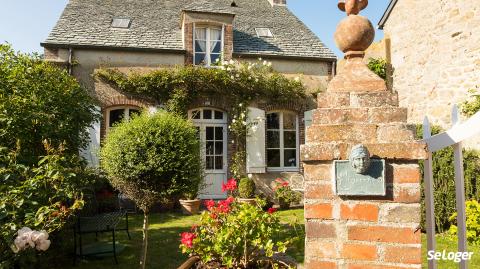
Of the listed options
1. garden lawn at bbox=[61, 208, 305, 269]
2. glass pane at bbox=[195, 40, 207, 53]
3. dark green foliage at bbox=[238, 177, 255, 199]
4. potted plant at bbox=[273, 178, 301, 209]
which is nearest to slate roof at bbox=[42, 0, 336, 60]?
glass pane at bbox=[195, 40, 207, 53]

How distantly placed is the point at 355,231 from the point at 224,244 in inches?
60.3

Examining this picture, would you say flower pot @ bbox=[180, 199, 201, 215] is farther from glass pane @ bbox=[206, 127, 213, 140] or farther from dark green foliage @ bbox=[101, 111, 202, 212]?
dark green foliage @ bbox=[101, 111, 202, 212]

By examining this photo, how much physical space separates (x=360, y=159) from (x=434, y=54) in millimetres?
9441

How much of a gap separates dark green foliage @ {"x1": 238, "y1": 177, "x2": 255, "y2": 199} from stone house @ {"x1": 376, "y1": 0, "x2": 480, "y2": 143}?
192 inches

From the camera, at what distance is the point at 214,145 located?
11.0 metres

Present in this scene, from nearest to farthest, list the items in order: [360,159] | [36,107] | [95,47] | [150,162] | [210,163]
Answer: [360,159], [150,162], [36,107], [95,47], [210,163]

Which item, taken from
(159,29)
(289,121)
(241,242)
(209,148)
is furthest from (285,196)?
(241,242)

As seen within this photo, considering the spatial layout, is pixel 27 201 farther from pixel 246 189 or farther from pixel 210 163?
pixel 210 163

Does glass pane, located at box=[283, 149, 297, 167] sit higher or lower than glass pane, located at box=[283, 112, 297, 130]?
lower

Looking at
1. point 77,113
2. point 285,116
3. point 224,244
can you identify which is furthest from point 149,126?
point 285,116

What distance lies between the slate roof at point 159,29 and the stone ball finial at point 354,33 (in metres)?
9.26

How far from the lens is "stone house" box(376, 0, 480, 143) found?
28.1 feet

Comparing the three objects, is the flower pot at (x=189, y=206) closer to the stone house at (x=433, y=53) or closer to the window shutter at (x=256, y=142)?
the window shutter at (x=256, y=142)

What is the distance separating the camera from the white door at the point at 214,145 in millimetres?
10797
